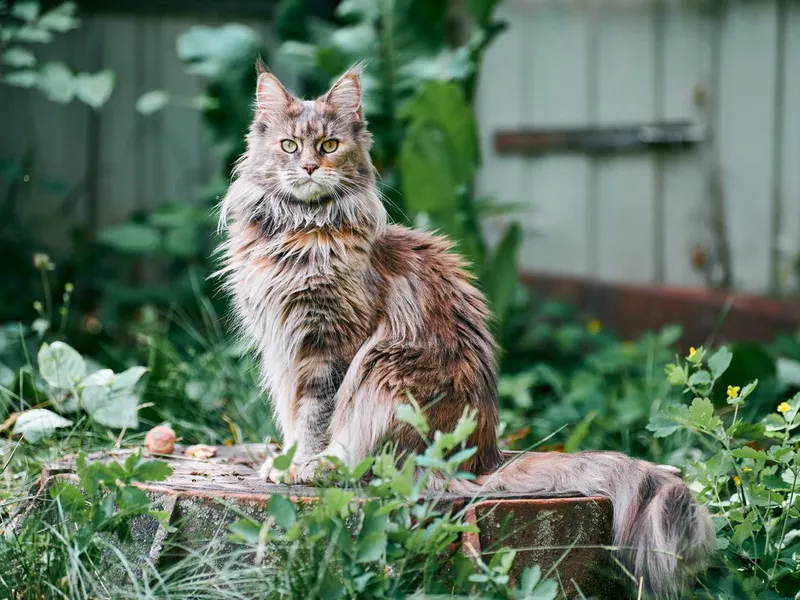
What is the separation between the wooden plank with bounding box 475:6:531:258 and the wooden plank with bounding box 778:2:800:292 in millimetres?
1457

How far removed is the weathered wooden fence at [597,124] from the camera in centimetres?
498

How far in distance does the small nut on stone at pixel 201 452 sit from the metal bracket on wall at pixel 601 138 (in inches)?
127

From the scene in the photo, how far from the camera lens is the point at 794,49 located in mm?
4840

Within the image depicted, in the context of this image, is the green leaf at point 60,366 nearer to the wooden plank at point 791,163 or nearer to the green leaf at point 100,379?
the green leaf at point 100,379

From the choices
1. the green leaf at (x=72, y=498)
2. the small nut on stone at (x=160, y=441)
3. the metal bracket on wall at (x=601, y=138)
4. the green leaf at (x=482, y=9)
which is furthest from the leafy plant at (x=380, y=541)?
the metal bracket on wall at (x=601, y=138)

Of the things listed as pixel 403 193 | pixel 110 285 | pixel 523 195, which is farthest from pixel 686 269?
pixel 110 285

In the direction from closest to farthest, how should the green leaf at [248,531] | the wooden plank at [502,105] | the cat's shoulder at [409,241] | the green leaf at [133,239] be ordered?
the green leaf at [248,531]
the cat's shoulder at [409,241]
the green leaf at [133,239]
the wooden plank at [502,105]

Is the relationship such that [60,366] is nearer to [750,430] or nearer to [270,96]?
[270,96]

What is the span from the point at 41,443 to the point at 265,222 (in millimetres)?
1056

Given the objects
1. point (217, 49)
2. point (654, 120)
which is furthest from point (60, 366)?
point (654, 120)

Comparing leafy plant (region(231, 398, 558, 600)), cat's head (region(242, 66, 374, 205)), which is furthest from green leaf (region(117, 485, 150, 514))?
cat's head (region(242, 66, 374, 205))

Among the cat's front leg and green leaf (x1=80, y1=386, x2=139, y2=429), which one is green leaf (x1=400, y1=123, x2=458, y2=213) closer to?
green leaf (x1=80, y1=386, x2=139, y2=429)

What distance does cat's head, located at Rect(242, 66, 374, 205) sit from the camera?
2.63 m

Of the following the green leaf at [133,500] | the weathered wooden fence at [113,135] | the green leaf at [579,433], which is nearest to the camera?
the green leaf at [133,500]
